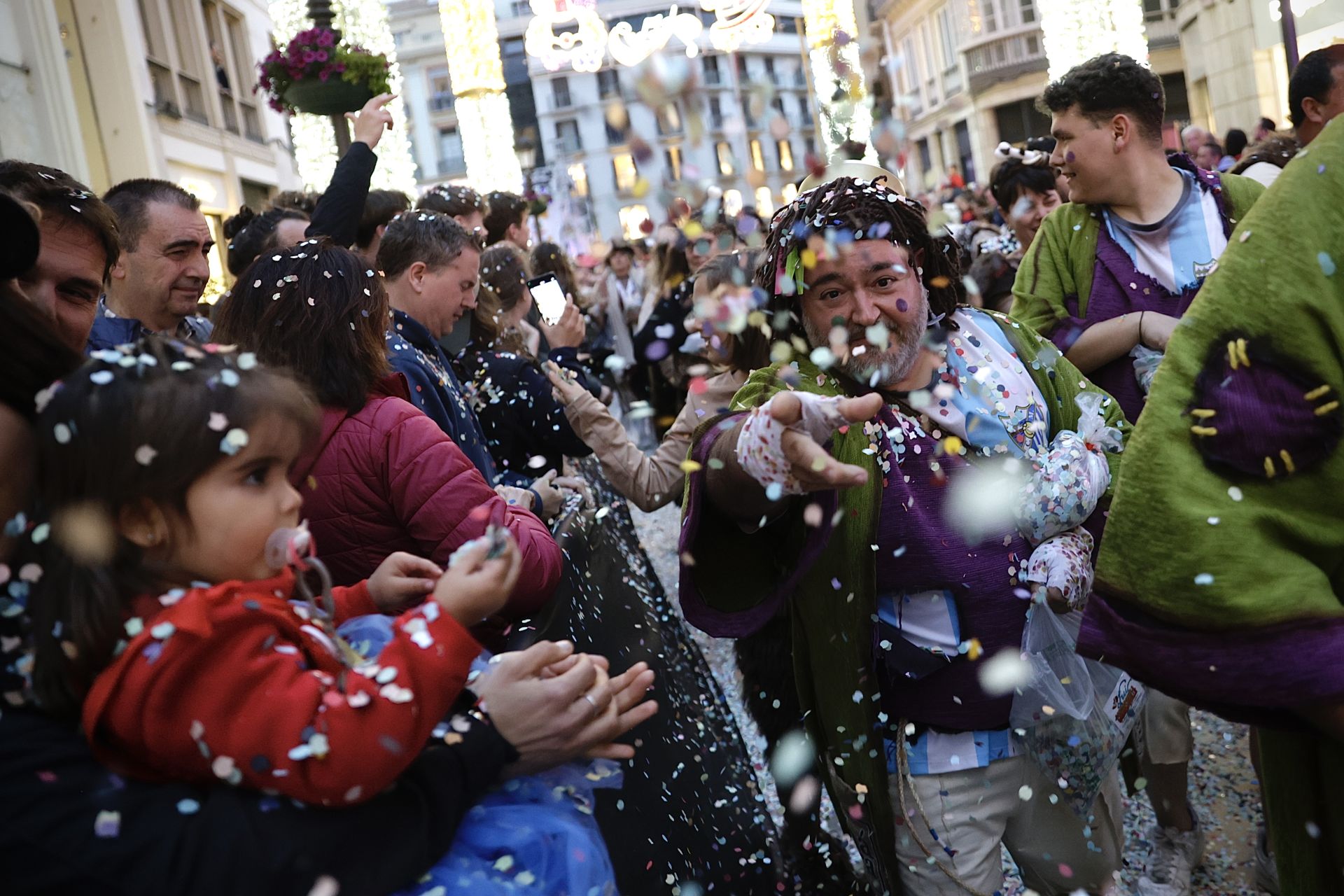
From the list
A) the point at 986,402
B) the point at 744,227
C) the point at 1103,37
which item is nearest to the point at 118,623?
the point at 986,402

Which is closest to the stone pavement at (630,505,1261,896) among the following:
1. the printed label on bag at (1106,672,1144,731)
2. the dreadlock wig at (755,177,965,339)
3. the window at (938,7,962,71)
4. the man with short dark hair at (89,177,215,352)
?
the printed label on bag at (1106,672,1144,731)

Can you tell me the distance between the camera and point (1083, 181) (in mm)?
3572

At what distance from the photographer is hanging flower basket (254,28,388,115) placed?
6285 mm

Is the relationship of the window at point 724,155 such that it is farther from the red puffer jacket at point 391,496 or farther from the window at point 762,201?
the red puffer jacket at point 391,496

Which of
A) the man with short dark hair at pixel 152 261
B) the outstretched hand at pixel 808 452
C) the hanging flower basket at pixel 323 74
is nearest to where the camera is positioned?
the outstretched hand at pixel 808 452

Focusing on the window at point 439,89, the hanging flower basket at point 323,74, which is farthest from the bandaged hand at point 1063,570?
the window at point 439,89

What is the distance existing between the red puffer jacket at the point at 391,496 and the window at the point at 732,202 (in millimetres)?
1036

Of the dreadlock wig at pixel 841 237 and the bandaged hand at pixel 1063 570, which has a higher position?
the dreadlock wig at pixel 841 237

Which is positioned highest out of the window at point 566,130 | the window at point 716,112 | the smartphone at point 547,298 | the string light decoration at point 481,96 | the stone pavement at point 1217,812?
the window at point 566,130

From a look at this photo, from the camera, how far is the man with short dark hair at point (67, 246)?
2.43 meters

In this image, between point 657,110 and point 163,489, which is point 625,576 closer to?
point 657,110

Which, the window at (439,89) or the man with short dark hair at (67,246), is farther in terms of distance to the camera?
the window at (439,89)

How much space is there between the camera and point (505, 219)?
294 inches

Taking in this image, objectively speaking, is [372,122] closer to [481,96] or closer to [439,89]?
[481,96]
